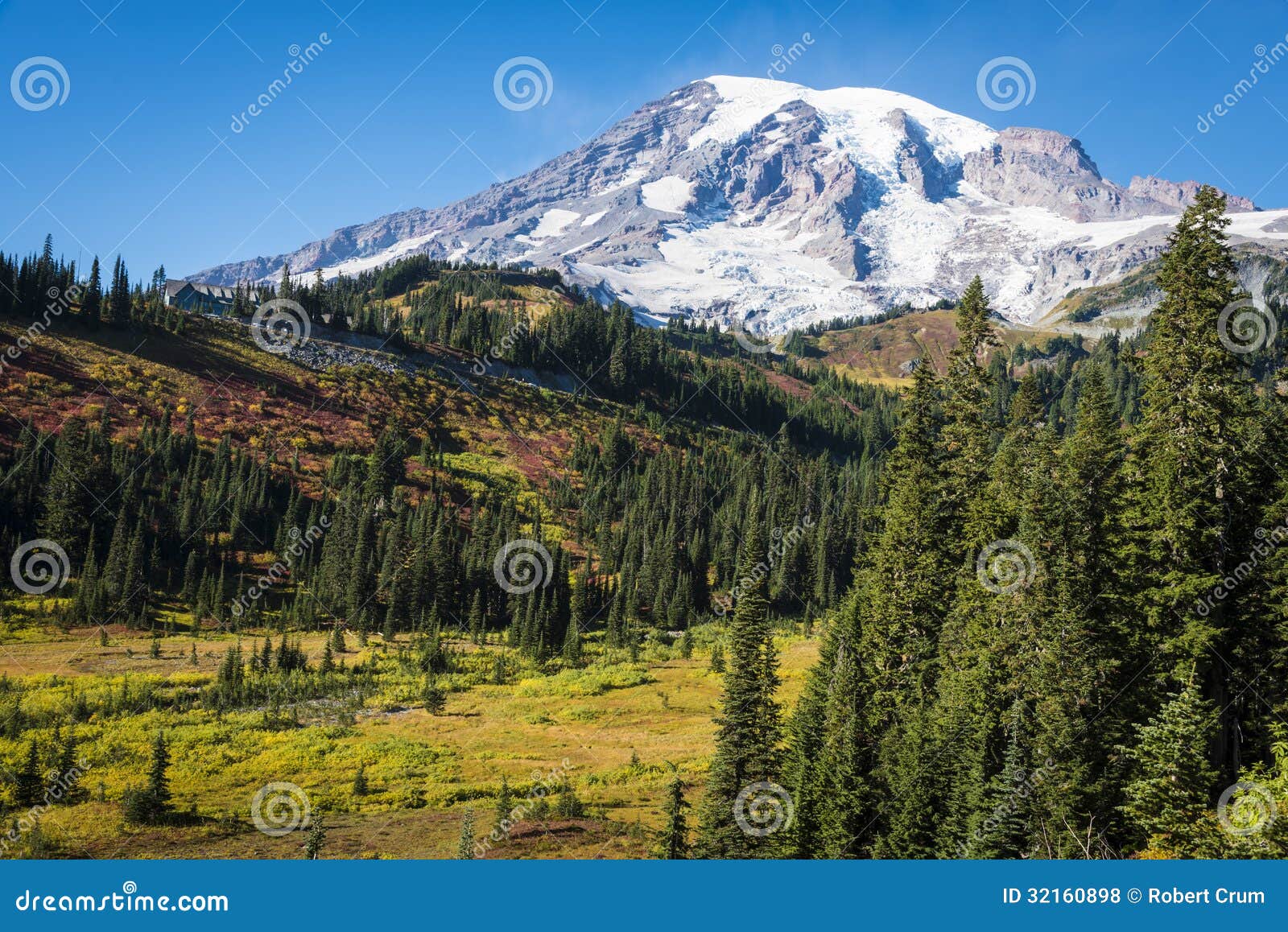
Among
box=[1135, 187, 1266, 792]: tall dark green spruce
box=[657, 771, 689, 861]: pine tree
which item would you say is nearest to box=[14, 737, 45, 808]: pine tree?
box=[657, 771, 689, 861]: pine tree

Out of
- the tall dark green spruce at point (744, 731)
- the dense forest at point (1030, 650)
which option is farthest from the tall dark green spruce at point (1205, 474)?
the tall dark green spruce at point (744, 731)

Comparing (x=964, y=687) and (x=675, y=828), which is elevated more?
(x=964, y=687)

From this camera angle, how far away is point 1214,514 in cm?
2208

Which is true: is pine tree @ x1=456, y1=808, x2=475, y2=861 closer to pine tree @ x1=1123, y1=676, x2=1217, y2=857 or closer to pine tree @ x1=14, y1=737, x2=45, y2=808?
pine tree @ x1=1123, y1=676, x2=1217, y2=857

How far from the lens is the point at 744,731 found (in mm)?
29125

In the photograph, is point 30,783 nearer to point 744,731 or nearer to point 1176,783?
point 744,731

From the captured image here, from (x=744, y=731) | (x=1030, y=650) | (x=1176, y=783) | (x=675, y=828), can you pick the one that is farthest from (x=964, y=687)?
(x=675, y=828)

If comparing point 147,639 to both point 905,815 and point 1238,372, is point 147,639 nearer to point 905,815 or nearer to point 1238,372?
point 905,815

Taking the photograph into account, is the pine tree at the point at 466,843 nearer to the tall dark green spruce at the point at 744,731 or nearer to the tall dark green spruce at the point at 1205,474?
the tall dark green spruce at the point at 744,731

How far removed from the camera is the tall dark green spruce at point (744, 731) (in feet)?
91.7

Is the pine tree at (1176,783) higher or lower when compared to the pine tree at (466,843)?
higher

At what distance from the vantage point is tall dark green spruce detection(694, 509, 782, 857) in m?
27.9

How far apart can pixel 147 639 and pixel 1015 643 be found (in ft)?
224

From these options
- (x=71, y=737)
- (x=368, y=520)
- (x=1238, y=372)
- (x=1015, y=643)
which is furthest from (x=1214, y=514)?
(x=368, y=520)
